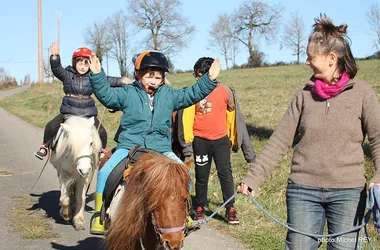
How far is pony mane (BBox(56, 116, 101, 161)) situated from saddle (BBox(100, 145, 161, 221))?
210 centimetres

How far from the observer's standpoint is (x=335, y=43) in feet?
11.8

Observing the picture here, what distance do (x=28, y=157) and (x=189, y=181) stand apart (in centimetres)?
1030

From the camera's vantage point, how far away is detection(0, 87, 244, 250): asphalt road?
6223 millimetres

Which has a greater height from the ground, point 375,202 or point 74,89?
point 74,89

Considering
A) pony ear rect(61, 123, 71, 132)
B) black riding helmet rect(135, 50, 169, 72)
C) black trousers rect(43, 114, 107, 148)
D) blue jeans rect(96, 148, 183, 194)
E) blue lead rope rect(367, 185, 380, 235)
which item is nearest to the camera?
blue lead rope rect(367, 185, 380, 235)

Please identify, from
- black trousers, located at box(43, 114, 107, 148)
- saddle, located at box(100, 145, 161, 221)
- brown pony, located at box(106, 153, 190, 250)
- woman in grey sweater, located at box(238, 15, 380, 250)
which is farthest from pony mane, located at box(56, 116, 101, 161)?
woman in grey sweater, located at box(238, 15, 380, 250)

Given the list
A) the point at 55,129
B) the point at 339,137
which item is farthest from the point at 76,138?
the point at 339,137

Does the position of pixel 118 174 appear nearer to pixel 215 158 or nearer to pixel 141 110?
pixel 141 110

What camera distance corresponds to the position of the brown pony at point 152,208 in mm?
3432


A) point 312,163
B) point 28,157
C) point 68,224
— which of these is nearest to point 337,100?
point 312,163

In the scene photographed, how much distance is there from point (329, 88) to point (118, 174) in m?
1.93

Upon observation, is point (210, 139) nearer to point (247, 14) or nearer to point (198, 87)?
point (198, 87)

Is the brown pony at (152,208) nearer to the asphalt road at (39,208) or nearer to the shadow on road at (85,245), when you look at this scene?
the asphalt road at (39,208)

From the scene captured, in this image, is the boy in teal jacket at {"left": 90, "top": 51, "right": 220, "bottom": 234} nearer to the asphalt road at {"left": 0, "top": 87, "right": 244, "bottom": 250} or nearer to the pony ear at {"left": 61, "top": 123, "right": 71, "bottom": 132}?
the asphalt road at {"left": 0, "top": 87, "right": 244, "bottom": 250}
